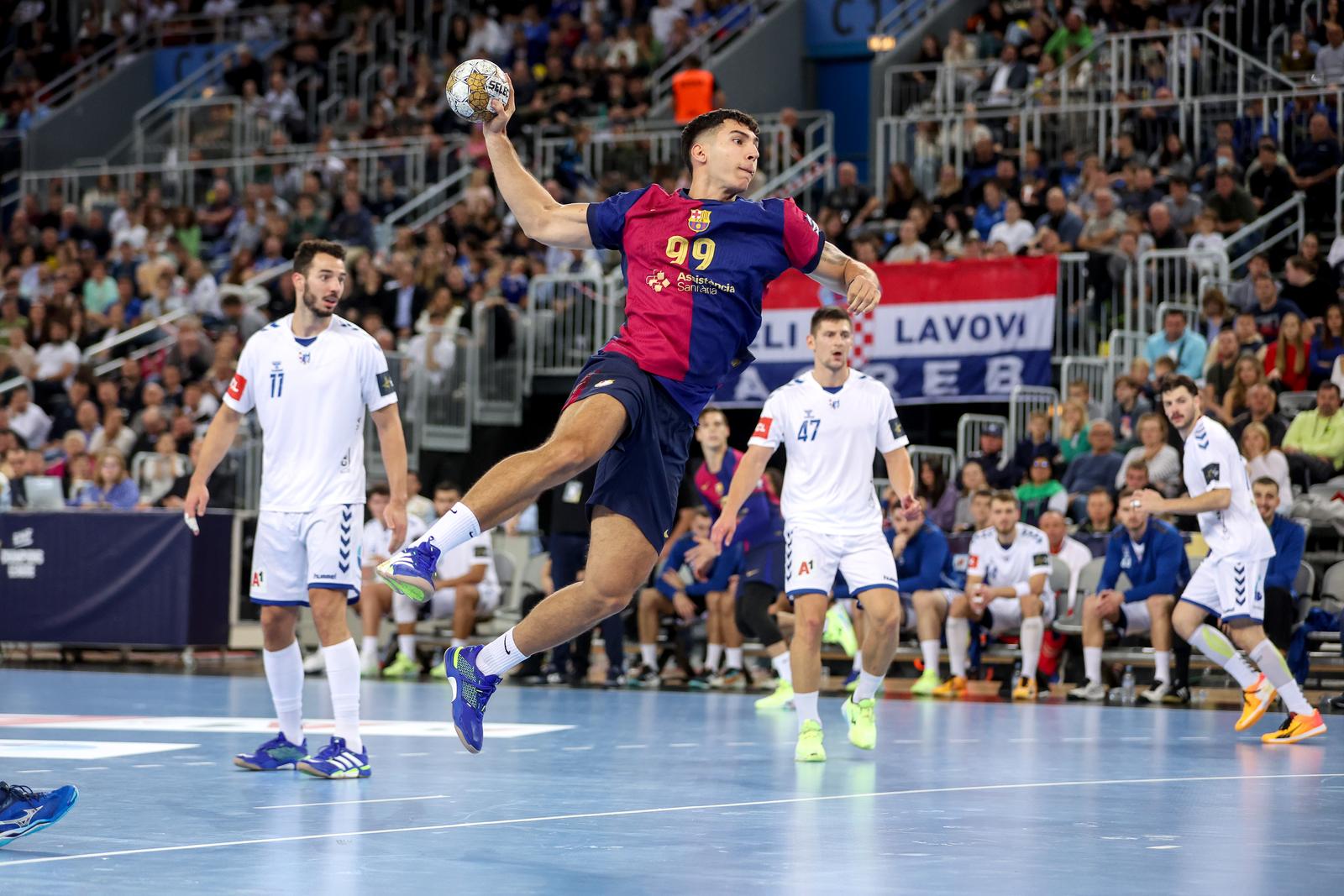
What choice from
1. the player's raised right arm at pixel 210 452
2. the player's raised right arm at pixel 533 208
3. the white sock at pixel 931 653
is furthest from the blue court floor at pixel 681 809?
the white sock at pixel 931 653

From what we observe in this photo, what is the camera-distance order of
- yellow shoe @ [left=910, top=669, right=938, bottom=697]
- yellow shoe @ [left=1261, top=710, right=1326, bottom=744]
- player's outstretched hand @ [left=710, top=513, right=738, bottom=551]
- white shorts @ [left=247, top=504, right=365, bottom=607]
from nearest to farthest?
white shorts @ [left=247, top=504, right=365, bottom=607] < player's outstretched hand @ [left=710, top=513, right=738, bottom=551] < yellow shoe @ [left=1261, top=710, right=1326, bottom=744] < yellow shoe @ [left=910, top=669, right=938, bottom=697]

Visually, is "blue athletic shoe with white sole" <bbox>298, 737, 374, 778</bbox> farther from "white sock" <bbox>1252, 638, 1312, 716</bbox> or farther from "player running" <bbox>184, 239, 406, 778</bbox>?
"white sock" <bbox>1252, 638, 1312, 716</bbox>

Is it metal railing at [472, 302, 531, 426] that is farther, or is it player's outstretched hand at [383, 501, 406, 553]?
metal railing at [472, 302, 531, 426]

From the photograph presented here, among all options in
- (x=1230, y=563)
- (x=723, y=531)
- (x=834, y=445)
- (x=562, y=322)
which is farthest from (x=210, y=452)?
(x=562, y=322)

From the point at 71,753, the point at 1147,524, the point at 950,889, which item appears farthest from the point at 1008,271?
the point at 950,889

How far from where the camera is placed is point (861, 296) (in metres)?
6.28

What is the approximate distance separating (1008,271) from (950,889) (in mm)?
12815

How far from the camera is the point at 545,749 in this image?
30.4 ft

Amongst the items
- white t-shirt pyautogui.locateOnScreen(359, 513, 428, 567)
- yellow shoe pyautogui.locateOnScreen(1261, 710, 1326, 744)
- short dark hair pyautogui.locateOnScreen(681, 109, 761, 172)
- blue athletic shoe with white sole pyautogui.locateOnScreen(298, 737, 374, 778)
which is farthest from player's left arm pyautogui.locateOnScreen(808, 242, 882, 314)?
white t-shirt pyautogui.locateOnScreen(359, 513, 428, 567)

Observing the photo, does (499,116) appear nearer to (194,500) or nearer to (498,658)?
(498,658)

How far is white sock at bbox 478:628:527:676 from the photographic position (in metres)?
6.26

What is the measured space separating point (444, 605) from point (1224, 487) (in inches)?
314

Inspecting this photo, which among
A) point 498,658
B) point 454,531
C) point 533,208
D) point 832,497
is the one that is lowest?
point 498,658

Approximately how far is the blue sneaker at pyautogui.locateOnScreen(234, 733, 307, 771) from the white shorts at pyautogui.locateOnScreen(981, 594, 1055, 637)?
764 cm
